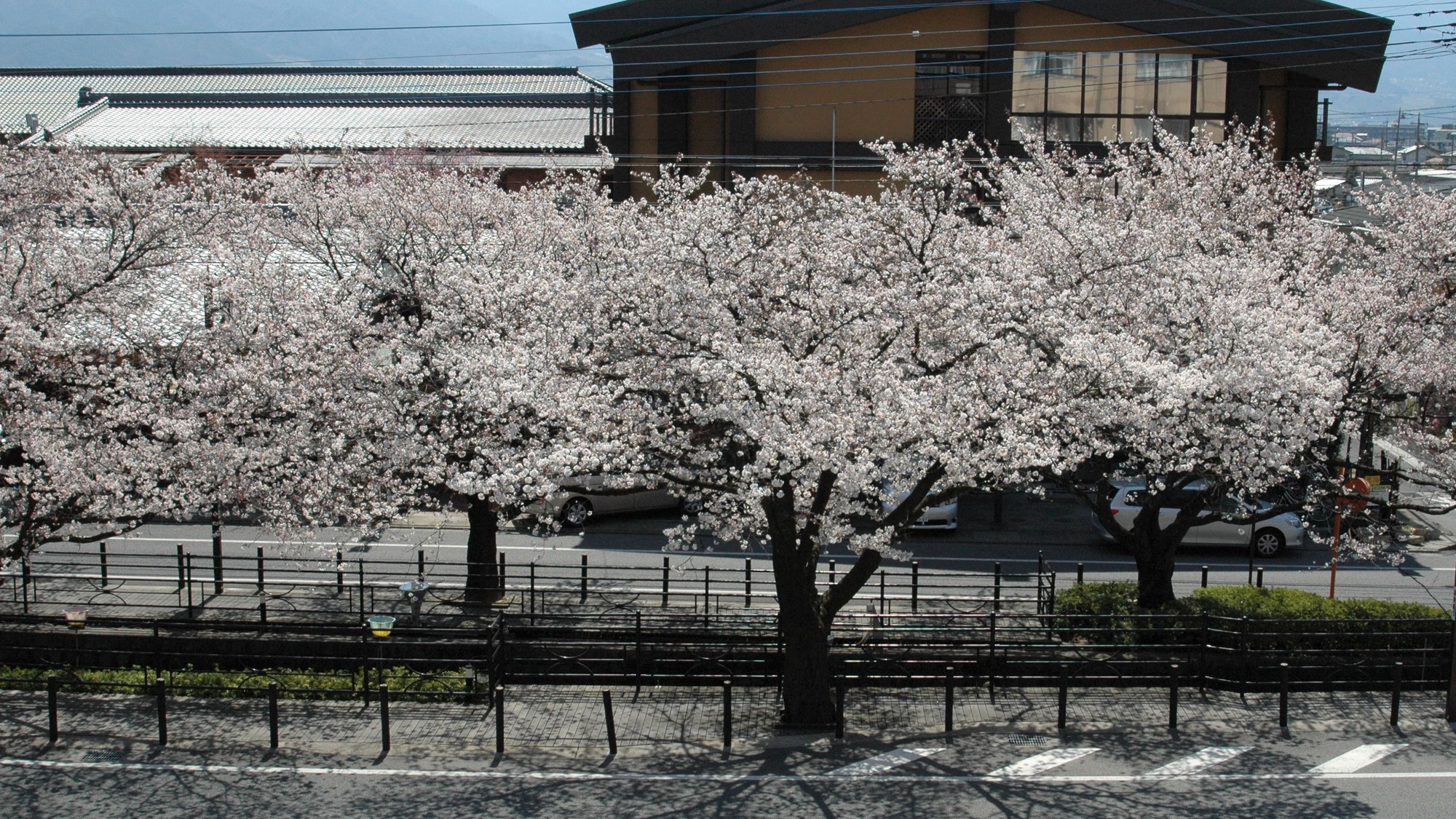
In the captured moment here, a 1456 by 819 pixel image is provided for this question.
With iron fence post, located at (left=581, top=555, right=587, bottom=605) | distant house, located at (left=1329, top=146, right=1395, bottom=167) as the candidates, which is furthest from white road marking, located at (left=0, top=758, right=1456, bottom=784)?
distant house, located at (left=1329, top=146, right=1395, bottom=167)

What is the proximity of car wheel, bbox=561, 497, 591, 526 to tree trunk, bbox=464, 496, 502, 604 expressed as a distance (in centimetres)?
603

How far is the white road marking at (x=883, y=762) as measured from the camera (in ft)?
40.2

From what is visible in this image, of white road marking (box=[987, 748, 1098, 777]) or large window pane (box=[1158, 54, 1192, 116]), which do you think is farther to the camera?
large window pane (box=[1158, 54, 1192, 116])

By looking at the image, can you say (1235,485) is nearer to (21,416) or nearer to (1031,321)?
(1031,321)

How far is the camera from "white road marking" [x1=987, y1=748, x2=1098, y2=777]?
12242mm

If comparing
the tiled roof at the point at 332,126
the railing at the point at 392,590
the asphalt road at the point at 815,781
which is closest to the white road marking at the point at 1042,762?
the asphalt road at the point at 815,781

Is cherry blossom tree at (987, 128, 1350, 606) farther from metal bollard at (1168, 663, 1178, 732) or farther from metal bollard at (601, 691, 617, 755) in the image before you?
metal bollard at (601, 691, 617, 755)

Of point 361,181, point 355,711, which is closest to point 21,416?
point 355,711

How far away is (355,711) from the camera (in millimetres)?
14172

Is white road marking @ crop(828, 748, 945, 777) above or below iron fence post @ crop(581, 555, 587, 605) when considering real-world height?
below

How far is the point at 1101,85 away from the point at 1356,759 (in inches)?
860

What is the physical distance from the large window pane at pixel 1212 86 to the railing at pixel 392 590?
16603 millimetres

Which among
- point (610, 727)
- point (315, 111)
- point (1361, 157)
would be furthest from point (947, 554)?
point (1361, 157)

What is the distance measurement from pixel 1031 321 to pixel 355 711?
980cm
